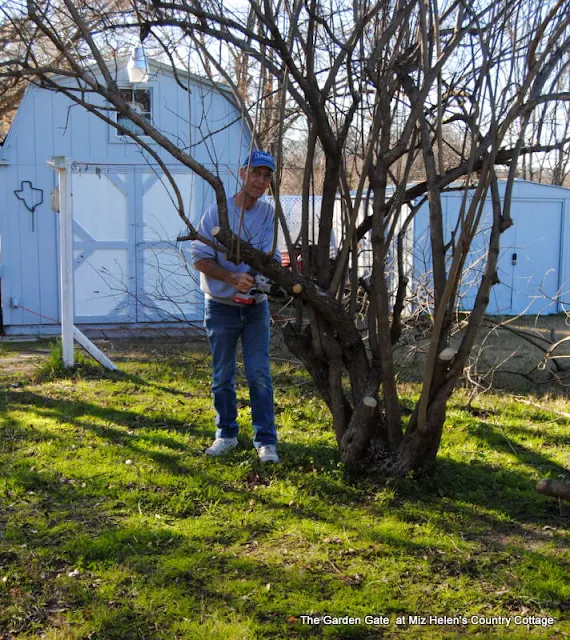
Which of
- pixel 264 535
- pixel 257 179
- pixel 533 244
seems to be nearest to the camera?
pixel 264 535

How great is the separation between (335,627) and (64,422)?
3.48 m

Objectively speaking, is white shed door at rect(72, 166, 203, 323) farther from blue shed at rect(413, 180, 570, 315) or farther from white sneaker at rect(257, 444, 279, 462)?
white sneaker at rect(257, 444, 279, 462)

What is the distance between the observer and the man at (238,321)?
14.6ft

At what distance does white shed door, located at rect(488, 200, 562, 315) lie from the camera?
1480 cm

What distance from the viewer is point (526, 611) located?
2959 mm

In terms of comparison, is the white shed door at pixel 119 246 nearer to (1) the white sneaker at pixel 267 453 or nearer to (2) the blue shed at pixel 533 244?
(2) the blue shed at pixel 533 244

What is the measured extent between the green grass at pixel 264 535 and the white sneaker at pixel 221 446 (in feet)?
0.34

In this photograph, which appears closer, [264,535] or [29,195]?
[264,535]

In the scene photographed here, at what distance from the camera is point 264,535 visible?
3.64 meters

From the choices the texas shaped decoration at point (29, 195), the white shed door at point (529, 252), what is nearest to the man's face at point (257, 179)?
the texas shaped decoration at point (29, 195)

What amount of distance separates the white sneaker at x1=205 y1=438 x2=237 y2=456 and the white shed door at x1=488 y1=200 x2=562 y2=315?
35.6 ft

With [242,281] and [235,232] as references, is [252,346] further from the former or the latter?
[235,232]

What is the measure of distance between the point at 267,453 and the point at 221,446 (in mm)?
387

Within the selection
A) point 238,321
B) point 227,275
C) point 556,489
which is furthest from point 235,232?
point 556,489
